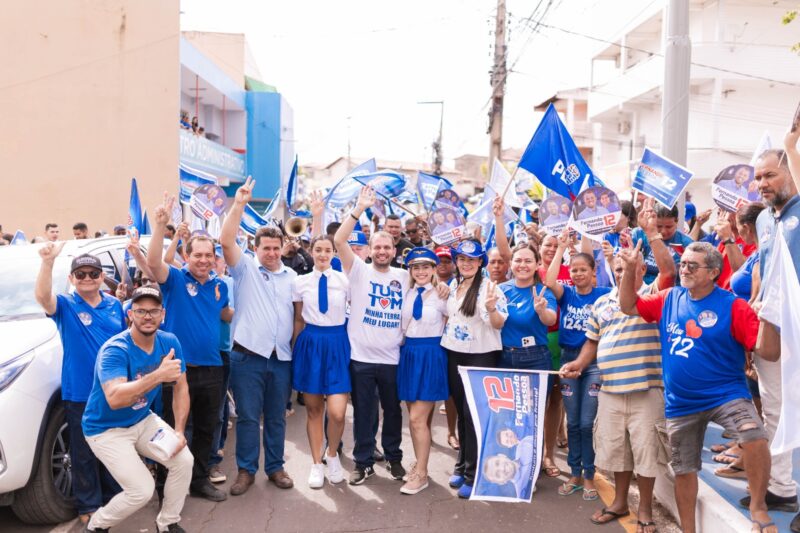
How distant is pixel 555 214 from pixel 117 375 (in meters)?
4.50

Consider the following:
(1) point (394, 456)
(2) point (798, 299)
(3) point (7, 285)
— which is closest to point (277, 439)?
(1) point (394, 456)

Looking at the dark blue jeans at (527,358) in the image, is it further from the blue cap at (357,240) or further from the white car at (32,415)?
the white car at (32,415)

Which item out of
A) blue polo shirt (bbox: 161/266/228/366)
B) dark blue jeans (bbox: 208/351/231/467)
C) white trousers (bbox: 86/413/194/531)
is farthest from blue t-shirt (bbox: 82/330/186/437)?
dark blue jeans (bbox: 208/351/231/467)

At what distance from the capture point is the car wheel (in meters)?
4.73

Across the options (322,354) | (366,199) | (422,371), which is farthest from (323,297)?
(422,371)

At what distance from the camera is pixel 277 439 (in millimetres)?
5801

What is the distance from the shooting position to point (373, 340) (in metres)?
5.75

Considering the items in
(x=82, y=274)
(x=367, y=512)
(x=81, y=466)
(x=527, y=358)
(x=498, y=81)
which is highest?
(x=498, y=81)

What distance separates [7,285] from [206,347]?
1619 millimetres

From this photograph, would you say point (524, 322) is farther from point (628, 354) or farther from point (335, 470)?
point (335, 470)

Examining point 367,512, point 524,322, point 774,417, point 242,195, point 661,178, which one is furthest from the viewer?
point 661,178

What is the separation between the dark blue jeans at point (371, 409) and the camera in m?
5.80

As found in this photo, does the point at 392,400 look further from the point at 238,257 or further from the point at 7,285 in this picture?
the point at 7,285

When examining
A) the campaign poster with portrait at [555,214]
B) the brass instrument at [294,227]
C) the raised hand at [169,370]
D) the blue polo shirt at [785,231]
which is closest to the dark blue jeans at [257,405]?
the raised hand at [169,370]
